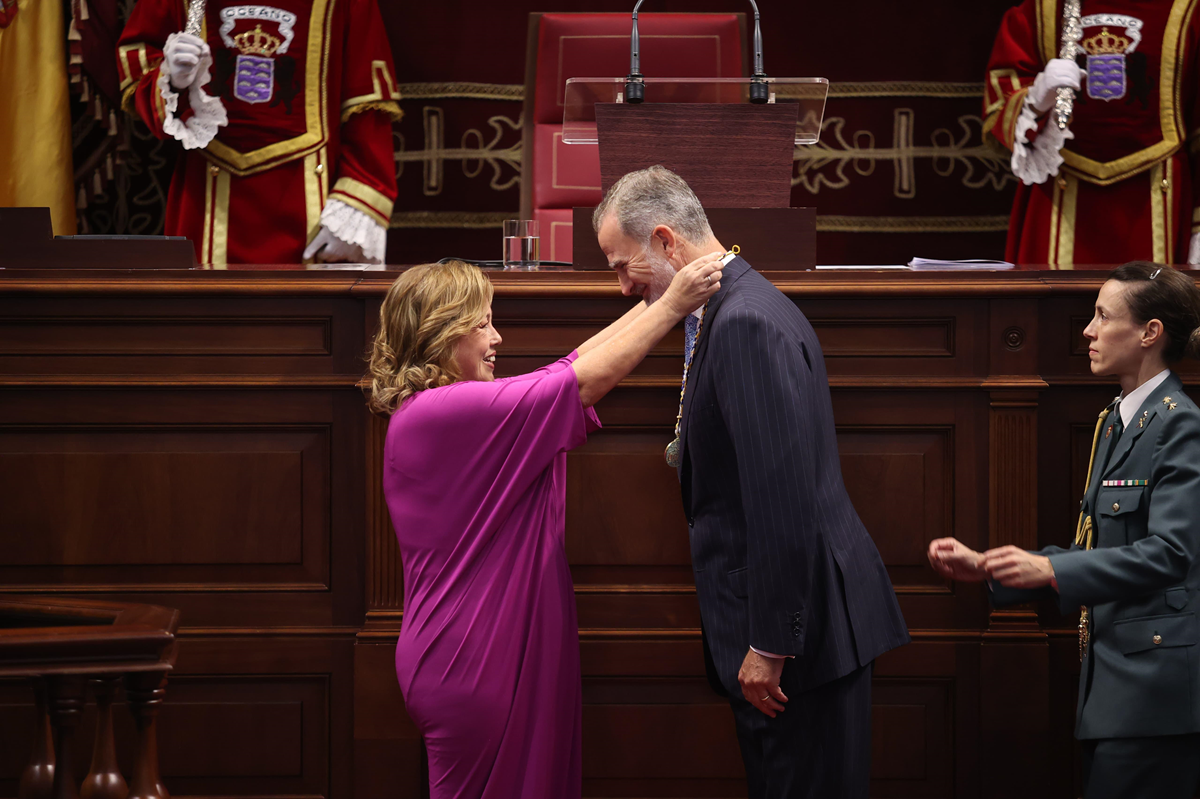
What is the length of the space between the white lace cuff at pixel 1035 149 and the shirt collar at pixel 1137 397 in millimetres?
1657

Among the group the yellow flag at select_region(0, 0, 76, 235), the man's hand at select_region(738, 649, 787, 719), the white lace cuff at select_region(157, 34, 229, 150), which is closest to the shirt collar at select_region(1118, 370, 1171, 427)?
the man's hand at select_region(738, 649, 787, 719)

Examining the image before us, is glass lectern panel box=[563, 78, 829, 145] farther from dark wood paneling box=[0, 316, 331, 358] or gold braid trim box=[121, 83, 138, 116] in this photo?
gold braid trim box=[121, 83, 138, 116]

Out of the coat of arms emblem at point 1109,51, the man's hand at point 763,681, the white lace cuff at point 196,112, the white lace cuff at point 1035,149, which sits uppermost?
the coat of arms emblem at point 1109,51

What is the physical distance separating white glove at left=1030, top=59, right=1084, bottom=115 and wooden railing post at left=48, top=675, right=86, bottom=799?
297 centimetres

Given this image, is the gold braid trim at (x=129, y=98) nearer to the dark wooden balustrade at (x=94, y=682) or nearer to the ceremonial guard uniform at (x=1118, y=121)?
the dark wooden balustrade at (x=94, y=682)

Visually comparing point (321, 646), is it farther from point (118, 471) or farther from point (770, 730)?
point (770, 730)

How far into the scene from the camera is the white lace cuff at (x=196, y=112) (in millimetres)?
3330

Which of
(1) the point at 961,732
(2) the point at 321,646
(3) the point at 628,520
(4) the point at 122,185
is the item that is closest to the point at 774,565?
(3) the point at 628,520

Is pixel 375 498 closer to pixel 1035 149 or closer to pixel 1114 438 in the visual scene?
pixel 1114 438

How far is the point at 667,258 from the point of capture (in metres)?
1.74

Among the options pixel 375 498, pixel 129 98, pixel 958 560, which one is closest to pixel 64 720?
pixel 375 498

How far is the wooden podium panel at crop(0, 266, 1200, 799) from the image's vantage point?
228 cm

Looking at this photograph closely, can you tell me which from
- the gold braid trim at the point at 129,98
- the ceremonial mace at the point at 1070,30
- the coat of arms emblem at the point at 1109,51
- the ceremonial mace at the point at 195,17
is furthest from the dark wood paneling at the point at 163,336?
the coat of arms emblem at the point at 1109,51

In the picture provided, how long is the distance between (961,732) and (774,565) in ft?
3.17
